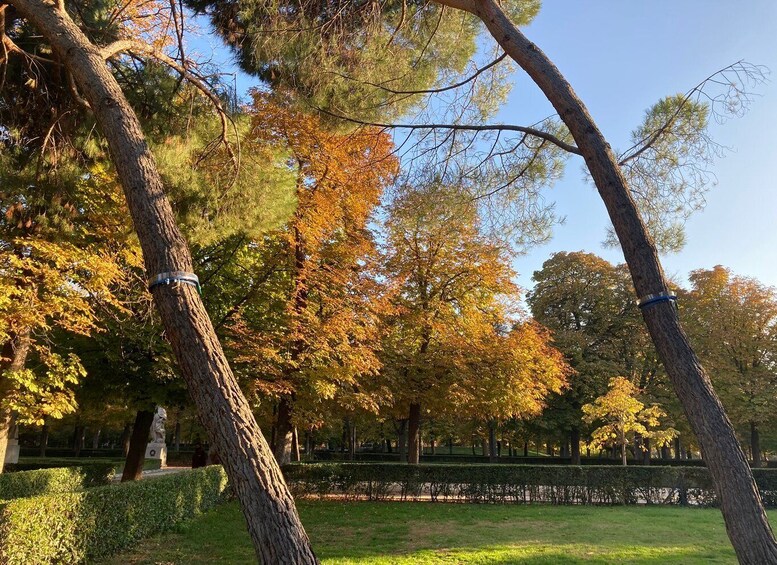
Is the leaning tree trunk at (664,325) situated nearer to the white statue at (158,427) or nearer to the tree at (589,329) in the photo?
the white statue at (158,427)

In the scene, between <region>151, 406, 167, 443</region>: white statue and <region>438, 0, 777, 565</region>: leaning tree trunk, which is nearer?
<region>438, 0, 777, 565</region>: leaning tree trunk

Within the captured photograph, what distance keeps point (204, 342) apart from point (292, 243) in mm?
8528

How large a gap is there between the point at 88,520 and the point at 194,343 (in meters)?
4.53

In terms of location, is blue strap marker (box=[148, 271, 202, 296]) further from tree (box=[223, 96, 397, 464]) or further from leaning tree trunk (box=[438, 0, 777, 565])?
tree (box=[223, 96, 397, 464])

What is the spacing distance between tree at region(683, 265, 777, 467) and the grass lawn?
50.9 ft

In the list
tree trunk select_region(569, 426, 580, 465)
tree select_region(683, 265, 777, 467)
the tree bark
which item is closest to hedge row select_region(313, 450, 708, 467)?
tree trunk select_region(569, 426, 580, 465)

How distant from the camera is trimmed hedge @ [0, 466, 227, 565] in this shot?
5418mm

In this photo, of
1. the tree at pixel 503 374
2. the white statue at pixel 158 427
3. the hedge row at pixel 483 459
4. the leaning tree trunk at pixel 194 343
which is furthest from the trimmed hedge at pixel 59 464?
the leaning tree trunk at pixel 194 343

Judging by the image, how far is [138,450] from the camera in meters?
13.5

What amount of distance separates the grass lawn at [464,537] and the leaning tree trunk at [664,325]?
393 cm

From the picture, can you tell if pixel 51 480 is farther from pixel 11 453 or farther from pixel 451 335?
pixel 451 335

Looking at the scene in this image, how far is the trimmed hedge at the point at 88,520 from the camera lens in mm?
5418

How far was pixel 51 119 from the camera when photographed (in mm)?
7238

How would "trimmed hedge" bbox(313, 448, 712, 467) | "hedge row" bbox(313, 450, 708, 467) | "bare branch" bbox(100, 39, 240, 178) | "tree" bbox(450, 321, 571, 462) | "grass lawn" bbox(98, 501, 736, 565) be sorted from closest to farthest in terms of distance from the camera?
"bare branch" bbox(100, 39, 240, 178), "grass lawn" bbox(98, 501, 736, 565), "tree" bbox(450, 321, 571, 462), "trimmed hedge" bbox(313, 448, 712, 467), "hedge row" bbox(313, 450, 708, 467)
